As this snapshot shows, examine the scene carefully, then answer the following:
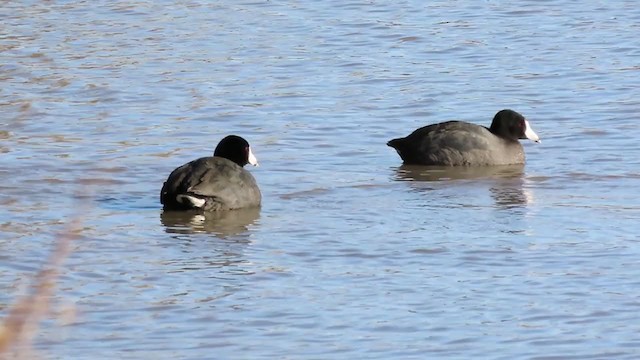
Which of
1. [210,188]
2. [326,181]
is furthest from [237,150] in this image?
[210,188]

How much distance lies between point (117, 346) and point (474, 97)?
9.20m

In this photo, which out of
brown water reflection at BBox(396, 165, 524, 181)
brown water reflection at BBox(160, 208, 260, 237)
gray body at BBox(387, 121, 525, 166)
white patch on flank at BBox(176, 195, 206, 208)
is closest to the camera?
brown water reflection at BBox(160, 208, 260, 237)

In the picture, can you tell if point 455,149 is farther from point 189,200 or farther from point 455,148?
point 189,200

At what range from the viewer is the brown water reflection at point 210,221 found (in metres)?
11.0

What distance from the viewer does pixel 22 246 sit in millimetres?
10102

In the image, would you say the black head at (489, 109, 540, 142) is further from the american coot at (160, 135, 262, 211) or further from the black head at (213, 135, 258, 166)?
the american coot at (160, 135, 262, 211)

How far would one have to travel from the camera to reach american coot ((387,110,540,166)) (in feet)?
44.7

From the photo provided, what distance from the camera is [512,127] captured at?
45.7ft

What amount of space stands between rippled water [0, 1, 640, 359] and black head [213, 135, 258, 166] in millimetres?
342

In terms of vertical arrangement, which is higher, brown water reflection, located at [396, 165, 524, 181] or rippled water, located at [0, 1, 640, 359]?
rippled water, located at [0, 1, 640, 359]

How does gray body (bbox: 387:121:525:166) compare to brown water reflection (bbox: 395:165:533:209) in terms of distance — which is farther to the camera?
gray body (bbox: 387:121:525:166)

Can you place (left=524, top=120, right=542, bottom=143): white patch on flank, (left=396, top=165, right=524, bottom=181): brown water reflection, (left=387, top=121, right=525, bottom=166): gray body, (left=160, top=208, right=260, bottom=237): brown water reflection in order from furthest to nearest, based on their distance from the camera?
(left=524, top=120, right=542, bottom=143): white patch on flank < (left=387, top=121, right=525, bottom=166): gray body < (left=396, top=165, right=524, bottom=181): brown water reflection < (left=160, top=208, right=260, bottom=237): brown water reflection

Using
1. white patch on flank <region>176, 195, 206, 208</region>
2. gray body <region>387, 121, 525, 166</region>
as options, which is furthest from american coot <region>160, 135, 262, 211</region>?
gray body <region>387, 121, 525, 166</region>

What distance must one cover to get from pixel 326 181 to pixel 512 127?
85.1 inches
